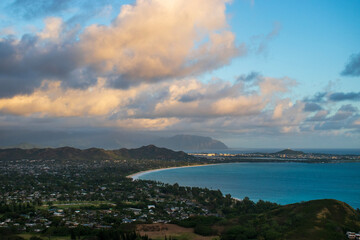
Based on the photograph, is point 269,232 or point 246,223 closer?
point 269,232

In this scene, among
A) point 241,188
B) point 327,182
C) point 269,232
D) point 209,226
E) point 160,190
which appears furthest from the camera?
point 327,182

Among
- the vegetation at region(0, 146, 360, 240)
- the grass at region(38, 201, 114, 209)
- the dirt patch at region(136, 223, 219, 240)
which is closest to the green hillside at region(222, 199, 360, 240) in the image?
the vegetation at region(0, 146, 360, 240)

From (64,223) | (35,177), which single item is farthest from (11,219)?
(35,177)

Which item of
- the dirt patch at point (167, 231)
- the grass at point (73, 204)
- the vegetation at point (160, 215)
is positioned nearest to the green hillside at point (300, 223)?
the vegetation at point (160, 215)

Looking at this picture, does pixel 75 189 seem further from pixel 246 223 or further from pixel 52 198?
pixel 246 223

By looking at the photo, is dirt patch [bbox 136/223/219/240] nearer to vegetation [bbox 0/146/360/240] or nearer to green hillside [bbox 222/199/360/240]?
vegetation [bbox 0/146/360/240]

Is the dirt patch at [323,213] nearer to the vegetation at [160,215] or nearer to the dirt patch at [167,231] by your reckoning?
the vegetation at [160,215]

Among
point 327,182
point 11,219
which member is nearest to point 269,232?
point 11,219

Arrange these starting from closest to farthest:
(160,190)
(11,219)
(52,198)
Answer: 1. (11,219)
2. (52,198)
3. (160,190)
